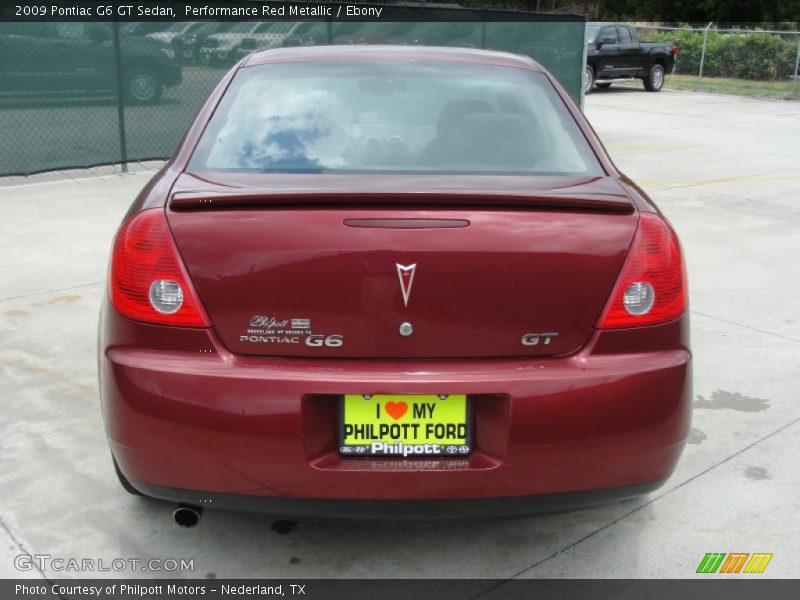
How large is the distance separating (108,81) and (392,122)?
286 inches

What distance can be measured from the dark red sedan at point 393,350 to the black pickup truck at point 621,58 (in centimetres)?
2118

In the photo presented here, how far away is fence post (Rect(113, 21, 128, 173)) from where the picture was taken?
9398mm

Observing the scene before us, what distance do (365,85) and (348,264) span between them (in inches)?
45.2

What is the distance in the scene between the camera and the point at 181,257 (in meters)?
2.37

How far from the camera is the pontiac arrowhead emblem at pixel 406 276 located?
2301 mm

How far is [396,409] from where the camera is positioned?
232 centimetres

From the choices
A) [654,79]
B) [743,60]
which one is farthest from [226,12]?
[743,60]

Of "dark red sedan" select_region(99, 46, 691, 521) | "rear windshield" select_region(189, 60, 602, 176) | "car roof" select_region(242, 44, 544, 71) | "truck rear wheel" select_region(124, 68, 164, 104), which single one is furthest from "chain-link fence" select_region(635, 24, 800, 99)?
"dark red sedan" select_region(99, 46, 691, 521)

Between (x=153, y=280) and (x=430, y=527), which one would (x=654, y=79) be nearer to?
(x=430, y=527)

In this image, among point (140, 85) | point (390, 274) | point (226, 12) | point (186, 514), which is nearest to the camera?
point (390, 274)

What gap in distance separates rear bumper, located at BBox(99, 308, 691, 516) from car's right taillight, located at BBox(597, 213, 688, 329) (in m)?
0.06

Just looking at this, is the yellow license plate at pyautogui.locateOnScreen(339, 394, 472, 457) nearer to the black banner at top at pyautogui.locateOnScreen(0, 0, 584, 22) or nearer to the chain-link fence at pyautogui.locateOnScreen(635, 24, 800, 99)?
the black banner at top at pyautogui.locateOnScreen(0, 0, 584, 22)

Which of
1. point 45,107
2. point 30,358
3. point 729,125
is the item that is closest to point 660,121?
point 729,125

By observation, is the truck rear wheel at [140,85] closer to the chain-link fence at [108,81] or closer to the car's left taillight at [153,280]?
the chain-link fence at [108,81]
